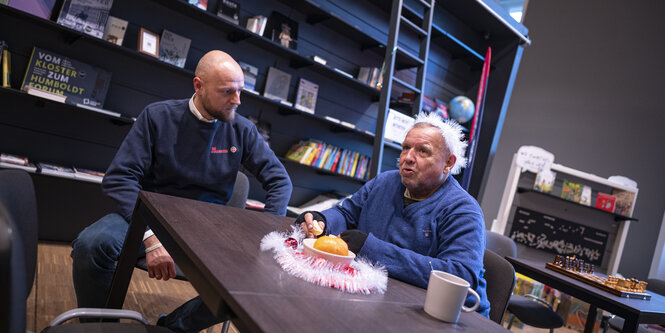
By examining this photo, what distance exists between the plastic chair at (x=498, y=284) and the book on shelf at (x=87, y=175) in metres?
2.46

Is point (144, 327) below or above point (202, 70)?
below

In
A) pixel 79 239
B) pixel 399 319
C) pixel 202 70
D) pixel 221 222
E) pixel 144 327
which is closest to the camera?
pixel 399 319

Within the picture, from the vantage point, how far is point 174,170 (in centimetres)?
183

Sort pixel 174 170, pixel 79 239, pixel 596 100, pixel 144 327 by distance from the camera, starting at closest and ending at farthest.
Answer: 1. pixel 144 327
2. pixel 79 239
3. pixel 174 170
4. pixel 596 100

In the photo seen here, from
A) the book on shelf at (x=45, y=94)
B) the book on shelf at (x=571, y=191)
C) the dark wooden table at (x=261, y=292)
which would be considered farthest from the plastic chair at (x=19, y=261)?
the book on shelf at (x=571, y=191)

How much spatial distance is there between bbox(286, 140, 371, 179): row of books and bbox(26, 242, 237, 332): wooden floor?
4.75ft

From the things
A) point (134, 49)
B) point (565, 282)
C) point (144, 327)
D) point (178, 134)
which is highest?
point (134, 49)

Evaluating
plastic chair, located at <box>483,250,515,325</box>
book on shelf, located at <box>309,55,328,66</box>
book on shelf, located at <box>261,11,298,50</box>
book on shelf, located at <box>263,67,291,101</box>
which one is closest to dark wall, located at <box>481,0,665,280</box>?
book on shelf, located at <box>309,55,328,66</box>

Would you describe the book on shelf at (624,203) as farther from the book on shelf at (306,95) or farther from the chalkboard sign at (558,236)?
the book on shelf at (306,95)

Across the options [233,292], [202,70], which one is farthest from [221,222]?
[202,70]

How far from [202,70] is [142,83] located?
134cm

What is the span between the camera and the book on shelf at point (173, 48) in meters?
3.01

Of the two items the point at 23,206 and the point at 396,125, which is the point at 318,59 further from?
the point at 23,206

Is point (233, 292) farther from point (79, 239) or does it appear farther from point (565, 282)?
point (565, 282)
